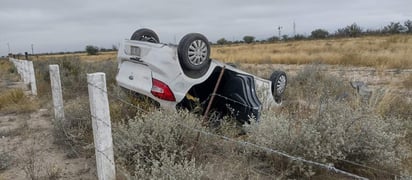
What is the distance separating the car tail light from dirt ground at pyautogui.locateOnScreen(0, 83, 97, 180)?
3.86ft

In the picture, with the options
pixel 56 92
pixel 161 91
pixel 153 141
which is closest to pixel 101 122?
pixel 153 141

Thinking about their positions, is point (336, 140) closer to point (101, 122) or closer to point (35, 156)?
point (101, 122)

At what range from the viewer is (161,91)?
15.4ft

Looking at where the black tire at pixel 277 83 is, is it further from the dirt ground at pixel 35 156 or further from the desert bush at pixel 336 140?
the dirt ground at pixel 35 156

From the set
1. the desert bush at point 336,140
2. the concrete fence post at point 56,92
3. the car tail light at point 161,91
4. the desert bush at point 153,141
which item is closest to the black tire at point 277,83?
the car tail light at point 161,91

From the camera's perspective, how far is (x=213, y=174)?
349 cm

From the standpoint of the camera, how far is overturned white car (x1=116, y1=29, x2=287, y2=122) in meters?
4.62

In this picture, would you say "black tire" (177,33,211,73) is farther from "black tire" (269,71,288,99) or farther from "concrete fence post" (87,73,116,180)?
"black tire" (269,71,288,99)

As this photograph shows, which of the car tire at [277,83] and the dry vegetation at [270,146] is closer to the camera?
the dry vegetation at [270,146]

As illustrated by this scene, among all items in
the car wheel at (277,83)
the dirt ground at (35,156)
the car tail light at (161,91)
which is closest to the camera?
the dirt ground at (35,156)

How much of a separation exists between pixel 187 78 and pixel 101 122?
5.48 ft

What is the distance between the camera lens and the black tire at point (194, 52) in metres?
4.54

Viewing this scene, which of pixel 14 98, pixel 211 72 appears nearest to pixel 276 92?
pixel 211 72

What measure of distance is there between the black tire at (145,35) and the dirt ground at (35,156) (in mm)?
1992
